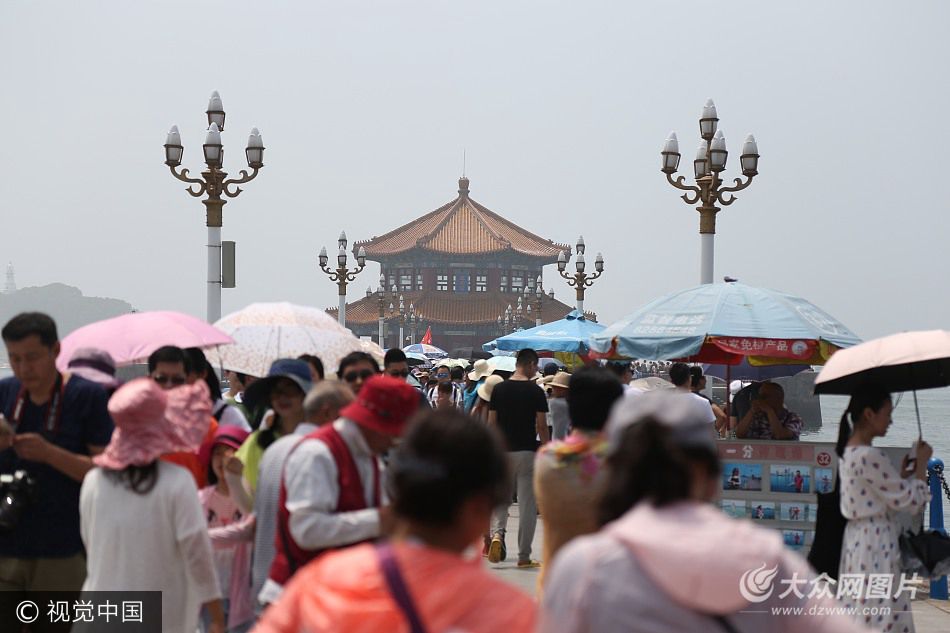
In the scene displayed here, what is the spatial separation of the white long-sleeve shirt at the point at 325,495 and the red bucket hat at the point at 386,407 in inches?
2.5

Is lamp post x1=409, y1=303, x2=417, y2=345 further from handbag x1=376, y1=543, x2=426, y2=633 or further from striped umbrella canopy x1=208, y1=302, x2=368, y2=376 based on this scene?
handbag x1=376, y1=543, x2=426, y2=633

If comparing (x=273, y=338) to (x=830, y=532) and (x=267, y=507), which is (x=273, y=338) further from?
(x=830, y=532)

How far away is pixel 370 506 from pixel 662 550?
6.18 ft

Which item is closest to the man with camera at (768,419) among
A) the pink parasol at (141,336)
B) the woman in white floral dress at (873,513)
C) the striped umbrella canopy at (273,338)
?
the striped umbrella canopy at (273,338)

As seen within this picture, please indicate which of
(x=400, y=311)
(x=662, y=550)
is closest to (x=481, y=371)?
(x=662, y=550)

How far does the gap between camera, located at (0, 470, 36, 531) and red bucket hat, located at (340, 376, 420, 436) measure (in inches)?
60.6

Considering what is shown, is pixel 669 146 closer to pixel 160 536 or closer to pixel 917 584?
pixel 917 584

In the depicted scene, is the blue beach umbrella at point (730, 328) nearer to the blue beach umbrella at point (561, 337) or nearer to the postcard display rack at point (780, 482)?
the postcard display rack at point (780, 482)

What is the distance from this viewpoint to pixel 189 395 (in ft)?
15.5

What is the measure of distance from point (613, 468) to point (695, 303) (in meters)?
7.22

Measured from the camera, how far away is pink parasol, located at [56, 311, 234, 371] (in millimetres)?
6918

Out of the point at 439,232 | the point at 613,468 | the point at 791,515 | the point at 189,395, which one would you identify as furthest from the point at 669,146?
the point at 439,232

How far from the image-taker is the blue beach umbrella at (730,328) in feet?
28.7

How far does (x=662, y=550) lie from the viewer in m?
2.16
